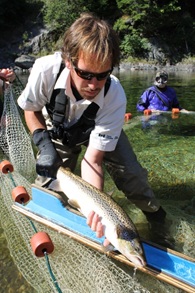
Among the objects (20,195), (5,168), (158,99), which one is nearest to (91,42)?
(20,195)

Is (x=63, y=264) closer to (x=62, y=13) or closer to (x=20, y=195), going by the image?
(x=20, y=195)

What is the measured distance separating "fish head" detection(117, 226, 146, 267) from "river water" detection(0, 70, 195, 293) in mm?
950

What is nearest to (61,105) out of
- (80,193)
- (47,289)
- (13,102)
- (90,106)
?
(90,106)

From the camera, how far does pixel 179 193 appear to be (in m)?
5.53

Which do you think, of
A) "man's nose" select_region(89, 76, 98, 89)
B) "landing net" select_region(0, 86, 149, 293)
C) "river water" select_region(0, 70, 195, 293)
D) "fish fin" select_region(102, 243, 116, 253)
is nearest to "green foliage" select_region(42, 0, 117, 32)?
"river water" select_region(0, 70, 195, 293)

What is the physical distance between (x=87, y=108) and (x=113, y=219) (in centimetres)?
128

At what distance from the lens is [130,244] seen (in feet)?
8.21

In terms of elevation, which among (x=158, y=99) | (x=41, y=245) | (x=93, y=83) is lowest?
(x=158, y=99)

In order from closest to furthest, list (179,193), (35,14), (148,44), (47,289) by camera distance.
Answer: (47,289) → (179,193) → (148,44) → (35,14)

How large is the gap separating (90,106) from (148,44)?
3507 centimetres

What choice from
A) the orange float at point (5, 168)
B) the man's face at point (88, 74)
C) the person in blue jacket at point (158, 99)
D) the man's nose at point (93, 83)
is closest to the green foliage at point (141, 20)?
the person in blue jacket at point (158, 99)

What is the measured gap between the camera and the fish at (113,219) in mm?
2516

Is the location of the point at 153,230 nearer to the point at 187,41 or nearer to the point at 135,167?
the point at 135,167

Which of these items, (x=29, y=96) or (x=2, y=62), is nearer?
(x=29, y=96)
